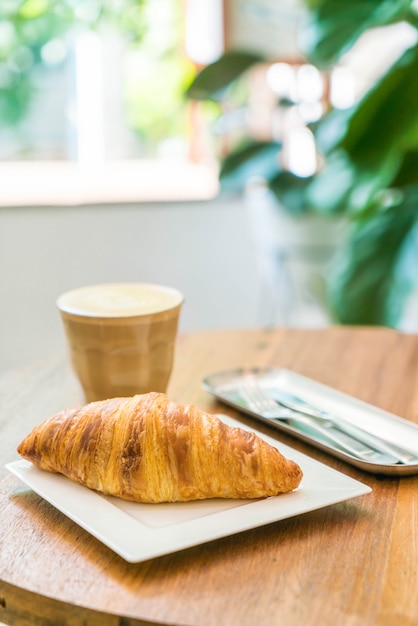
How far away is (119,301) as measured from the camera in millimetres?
815

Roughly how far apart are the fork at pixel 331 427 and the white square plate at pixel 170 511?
0.08m

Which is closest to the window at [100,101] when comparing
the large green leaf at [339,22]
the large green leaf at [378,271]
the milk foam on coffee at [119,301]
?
the large green leaf at [339,22]

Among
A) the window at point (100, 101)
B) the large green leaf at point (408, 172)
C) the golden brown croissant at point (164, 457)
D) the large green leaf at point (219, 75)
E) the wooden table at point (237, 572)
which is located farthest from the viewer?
the window at point (100, 101)

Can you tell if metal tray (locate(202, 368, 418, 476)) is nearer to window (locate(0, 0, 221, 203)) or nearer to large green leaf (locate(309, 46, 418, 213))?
large green leaf (locate(309, 46, 418, 213))

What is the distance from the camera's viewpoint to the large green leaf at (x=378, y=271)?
177cm

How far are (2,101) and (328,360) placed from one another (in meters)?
1.76

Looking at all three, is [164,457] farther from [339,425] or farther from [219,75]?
[219,75]

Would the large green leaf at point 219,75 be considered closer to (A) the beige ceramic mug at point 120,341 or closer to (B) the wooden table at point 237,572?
(A) the beige ceramic mug at point 120,341

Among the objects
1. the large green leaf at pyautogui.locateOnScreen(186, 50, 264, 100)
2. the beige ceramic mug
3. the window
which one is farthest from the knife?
the window

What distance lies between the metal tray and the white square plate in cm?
7

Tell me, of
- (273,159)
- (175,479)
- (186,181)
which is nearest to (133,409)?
(175,479)

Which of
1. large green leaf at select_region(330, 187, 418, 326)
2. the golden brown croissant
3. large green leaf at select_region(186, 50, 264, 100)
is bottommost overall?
large green leaf at select_region(330, 187, 418, 326)

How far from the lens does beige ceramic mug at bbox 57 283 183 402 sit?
0.77 m

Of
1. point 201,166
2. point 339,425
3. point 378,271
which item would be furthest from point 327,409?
point 201,166
